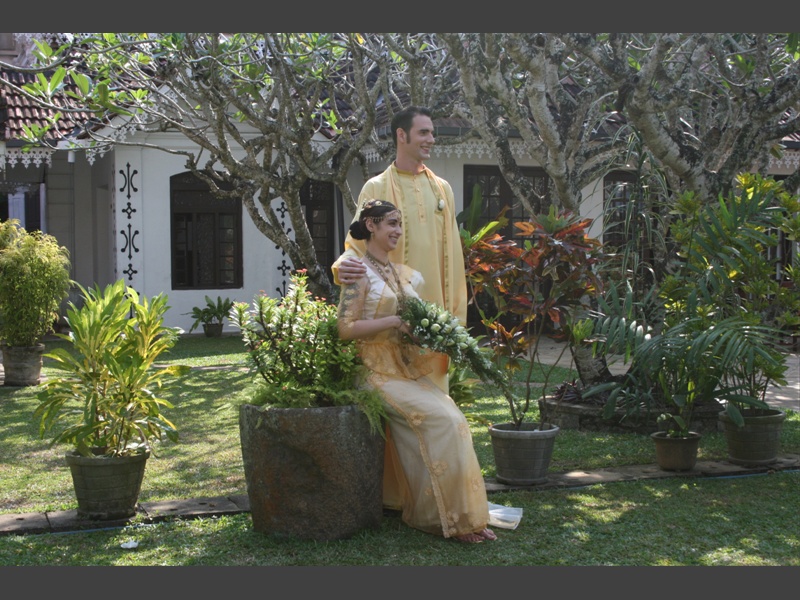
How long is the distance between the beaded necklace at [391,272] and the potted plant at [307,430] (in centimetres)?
34

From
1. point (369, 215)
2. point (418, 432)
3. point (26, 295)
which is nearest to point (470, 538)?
point (418, 432)

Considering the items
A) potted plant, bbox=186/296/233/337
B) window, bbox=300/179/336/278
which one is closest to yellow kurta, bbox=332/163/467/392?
potted plant, bbox=186/296/233/337

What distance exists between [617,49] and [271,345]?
3827 mm

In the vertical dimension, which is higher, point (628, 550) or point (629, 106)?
point (629, 106)

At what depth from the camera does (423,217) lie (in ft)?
18.4

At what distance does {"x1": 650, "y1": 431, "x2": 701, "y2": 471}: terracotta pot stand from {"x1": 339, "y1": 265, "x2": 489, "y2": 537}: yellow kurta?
1960 millimetres

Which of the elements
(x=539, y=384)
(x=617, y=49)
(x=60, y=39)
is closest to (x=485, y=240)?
(x=617, y=49)

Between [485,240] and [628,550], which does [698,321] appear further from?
[628,550]

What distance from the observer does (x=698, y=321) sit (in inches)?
256

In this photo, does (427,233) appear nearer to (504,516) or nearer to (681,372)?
(504,516)

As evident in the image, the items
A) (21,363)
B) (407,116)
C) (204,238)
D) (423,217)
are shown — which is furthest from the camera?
(204,238)

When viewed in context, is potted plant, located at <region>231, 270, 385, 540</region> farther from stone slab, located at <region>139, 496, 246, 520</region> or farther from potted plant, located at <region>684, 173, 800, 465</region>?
potted plant, located at <region>684, 173, 800, 465</region>

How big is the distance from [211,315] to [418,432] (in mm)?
11744

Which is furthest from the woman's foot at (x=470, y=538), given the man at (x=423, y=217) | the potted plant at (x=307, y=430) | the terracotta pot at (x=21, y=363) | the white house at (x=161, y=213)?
the white house at (x=161, y=213)
